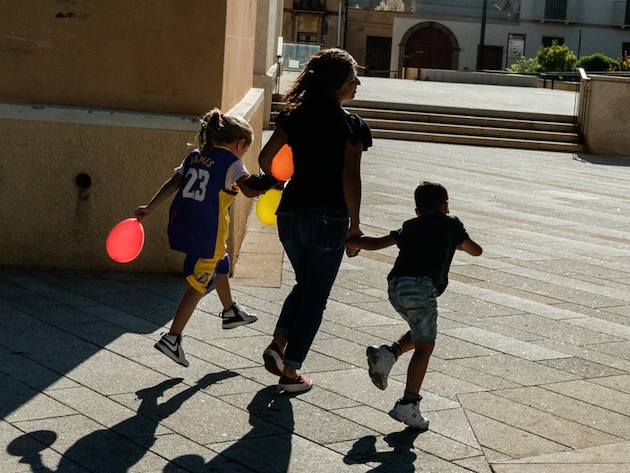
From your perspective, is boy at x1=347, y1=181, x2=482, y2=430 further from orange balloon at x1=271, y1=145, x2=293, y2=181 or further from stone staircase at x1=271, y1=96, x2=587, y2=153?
stone staircase at x1=271, y1=96, x2=587, y2=153

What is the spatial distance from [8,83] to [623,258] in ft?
17.7

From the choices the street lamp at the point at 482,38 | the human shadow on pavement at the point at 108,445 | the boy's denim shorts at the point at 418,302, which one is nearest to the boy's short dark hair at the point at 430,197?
the boy's denim shorts at the point at 418,302

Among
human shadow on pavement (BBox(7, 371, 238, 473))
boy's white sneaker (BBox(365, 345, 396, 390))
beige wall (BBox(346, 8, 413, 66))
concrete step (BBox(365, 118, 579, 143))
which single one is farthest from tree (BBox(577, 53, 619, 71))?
human shadow on pavement (BBox(7, 371, 238, 473))

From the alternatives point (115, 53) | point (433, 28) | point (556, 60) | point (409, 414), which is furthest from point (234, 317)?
point (433, 28)

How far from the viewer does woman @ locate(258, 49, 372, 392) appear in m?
5.03

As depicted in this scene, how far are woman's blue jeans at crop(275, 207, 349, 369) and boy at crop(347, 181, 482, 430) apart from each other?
0.24m

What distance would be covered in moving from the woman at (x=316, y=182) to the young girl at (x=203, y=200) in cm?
31

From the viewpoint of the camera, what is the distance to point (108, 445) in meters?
4.41

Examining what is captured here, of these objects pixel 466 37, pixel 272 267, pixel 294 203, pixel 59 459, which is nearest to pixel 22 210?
pixel 272 267

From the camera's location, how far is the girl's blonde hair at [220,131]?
211 inches

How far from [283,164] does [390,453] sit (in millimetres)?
1485

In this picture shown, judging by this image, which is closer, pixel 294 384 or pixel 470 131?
pixel 294 384

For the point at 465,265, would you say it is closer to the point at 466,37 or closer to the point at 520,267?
the point at 520,267

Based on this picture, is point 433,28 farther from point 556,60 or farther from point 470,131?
point 470,131
